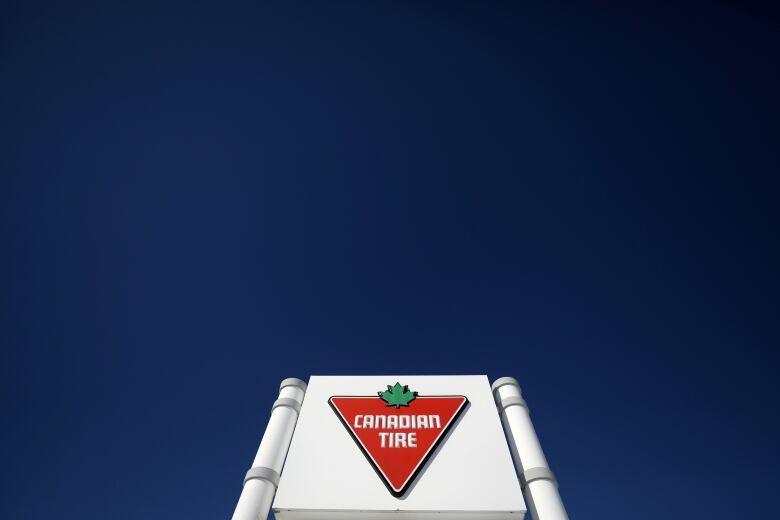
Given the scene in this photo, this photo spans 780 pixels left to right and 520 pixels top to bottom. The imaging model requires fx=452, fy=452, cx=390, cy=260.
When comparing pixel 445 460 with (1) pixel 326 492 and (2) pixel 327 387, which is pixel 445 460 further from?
(2) pixel 327 387

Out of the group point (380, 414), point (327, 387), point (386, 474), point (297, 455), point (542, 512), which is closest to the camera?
point (542, 512)

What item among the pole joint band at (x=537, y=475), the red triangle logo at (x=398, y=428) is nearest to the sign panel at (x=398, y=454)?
the red triangle logo at (x=398, y=428)

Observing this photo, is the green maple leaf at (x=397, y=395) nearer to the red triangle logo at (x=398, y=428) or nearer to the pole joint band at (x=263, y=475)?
the red triangle logo at (x=398, y=428)

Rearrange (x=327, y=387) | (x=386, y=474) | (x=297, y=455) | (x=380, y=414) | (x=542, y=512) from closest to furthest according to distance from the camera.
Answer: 1. (x=542, y=512)
2. (x=386, y=474)
3. (x=297, y=455)
4. (x=380, y=414)
5. (x=327, y=387)

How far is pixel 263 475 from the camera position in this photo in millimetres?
2906

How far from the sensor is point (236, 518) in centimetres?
270

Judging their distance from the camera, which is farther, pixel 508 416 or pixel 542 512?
pixel 508 416

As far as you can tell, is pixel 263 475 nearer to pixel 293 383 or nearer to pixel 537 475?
pixel 293 383

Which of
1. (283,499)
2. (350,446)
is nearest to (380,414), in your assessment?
(350,446)

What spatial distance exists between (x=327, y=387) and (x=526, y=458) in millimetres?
1628

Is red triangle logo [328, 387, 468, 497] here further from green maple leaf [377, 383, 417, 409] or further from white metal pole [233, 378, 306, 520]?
white metal pole [233, 378, 306, 520]

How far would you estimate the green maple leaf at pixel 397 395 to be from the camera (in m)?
3.52

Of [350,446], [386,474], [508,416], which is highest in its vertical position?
[508,416]

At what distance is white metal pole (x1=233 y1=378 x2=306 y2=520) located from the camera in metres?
2.76
